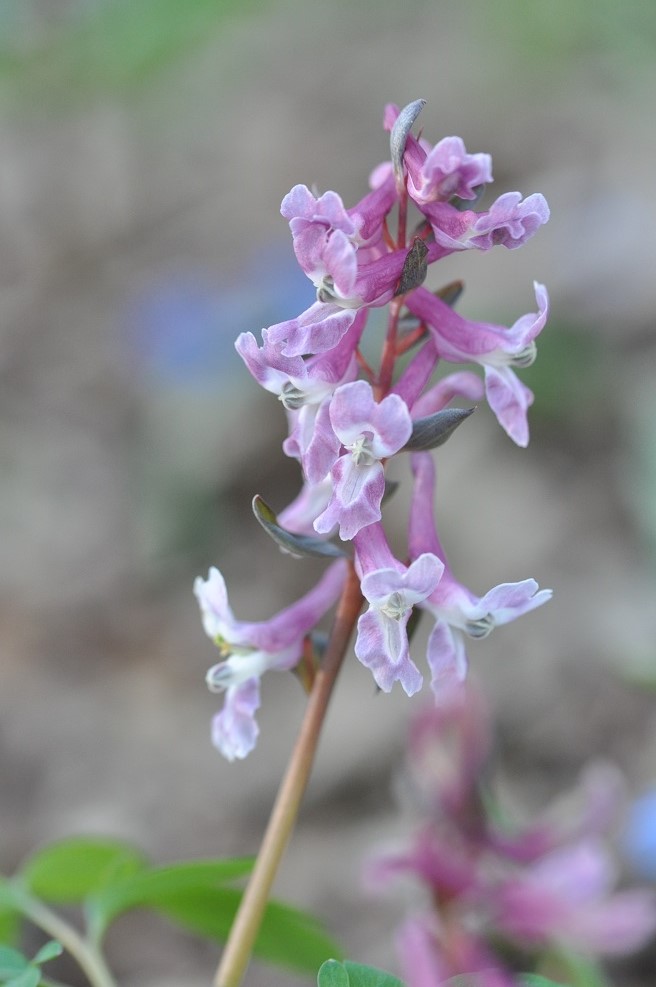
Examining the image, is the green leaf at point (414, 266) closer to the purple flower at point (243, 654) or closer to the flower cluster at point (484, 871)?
the purple flower at point (243, 654)

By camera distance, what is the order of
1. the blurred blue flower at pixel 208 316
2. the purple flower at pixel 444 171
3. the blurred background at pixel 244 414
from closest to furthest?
1. the purple flower at pixel 444 171
2. the blurred background at pixel 244 414
3. the blurred blue flower at pixel 208 316

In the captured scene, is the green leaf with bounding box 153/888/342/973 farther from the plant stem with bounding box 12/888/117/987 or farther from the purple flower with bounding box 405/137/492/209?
the purple flower with bounding box 405/137/492/209

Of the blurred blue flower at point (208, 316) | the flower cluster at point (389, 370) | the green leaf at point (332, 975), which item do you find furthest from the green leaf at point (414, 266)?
the blurred blue flower at point (208, 316)

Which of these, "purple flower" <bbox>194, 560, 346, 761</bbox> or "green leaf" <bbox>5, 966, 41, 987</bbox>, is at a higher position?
"purple flower" <bbox>194, 560, 346, 761</bbox>

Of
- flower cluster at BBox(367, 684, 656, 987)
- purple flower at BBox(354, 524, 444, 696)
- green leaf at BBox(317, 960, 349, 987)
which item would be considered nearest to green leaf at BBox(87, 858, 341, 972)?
flower cluster at BBox(367, 684, 656, 987)

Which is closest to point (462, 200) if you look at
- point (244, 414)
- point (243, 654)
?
point (243, 654)
